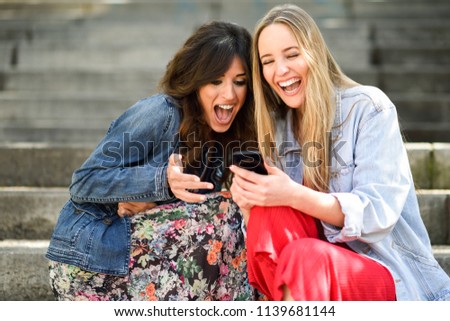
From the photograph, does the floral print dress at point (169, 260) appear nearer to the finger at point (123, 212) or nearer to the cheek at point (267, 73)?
the finger at point (123, 212)

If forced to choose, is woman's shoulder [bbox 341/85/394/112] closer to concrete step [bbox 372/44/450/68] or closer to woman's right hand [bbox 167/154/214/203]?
woman's right hand [bbox 167/154/214/203]

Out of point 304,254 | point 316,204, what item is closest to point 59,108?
point 316,204

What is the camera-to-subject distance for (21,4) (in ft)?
21.7

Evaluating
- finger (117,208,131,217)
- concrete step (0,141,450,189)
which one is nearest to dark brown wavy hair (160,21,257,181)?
finger (117,208,131,217)

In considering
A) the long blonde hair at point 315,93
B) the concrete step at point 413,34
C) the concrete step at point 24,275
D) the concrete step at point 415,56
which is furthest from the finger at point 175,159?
the concrete step at point 413,34

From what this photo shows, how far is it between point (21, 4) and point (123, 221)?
4.69 meters

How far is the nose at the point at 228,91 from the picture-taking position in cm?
279

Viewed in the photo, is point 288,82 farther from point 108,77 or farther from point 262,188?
point 108,77

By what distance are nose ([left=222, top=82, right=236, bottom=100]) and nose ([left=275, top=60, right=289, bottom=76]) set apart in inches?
11.2

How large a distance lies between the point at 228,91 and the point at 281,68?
12.5 inches

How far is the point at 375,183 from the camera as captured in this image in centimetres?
229

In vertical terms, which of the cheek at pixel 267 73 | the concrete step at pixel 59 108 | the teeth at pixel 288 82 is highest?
the cheek at pixel 267 73

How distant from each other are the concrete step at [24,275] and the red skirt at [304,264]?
96 centimetres
